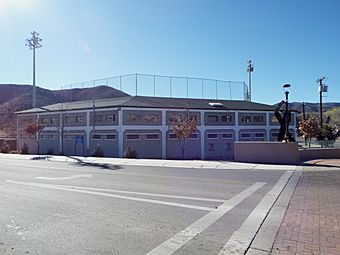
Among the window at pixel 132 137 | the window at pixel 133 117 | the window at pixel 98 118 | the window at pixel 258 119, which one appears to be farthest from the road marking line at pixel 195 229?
the window at pixel 258 119

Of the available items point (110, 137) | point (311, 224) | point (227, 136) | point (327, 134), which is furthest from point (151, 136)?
point (311, 224)

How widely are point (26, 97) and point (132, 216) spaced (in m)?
105

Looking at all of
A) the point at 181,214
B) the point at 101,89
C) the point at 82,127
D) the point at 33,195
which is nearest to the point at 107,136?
the point at 82,127

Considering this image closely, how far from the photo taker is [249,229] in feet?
25.4

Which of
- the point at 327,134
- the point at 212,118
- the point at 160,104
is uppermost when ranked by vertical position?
the point at 160,104

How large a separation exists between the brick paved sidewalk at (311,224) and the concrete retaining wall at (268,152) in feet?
37.1

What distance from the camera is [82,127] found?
153ft

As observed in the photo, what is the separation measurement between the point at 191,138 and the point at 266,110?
46.6 feet

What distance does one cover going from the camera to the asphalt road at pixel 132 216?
6656mm

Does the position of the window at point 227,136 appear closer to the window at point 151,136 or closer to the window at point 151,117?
the window at point 151,136

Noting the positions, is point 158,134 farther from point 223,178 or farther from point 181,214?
point 181,214

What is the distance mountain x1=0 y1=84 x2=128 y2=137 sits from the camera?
189 feet

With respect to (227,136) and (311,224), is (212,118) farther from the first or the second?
(311,224)

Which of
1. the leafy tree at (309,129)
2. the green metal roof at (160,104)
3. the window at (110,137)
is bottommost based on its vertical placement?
the window at (110,137)
